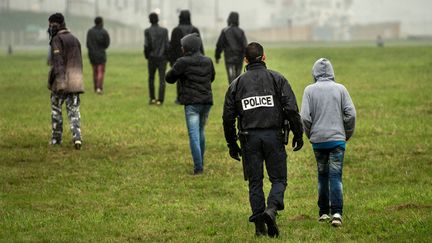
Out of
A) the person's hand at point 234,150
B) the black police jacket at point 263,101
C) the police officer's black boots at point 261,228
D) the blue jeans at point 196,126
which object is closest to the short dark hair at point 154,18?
the blue jeans at point 196,126

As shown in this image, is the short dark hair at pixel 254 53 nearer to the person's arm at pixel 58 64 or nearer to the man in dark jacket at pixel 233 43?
the person's arm at pixel 58 64

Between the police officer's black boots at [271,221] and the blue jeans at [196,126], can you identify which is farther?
Result: the blue jeans at [196,126]

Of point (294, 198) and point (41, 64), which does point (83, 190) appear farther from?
point (41, 64)

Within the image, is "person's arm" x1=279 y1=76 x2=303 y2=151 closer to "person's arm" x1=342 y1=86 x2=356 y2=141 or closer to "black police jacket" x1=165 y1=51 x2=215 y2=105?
"person's arm" x1=342 y1=86 x2=356 y2=141

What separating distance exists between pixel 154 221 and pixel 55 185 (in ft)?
9.98

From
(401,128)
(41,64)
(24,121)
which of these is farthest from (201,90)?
(41,64)

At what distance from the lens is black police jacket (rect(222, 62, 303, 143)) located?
32.4ft

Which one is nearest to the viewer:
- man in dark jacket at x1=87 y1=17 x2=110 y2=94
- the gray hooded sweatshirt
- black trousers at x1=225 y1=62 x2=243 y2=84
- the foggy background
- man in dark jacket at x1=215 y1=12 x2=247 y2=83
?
the gray hooded sweatshirt

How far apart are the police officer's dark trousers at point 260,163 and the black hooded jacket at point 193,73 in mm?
4386

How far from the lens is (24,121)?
2180cm

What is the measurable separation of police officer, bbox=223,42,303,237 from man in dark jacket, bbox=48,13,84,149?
7175 mm

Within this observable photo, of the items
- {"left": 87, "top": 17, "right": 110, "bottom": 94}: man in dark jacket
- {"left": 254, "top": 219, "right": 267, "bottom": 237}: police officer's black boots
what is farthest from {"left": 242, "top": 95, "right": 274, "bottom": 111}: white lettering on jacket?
{"left": 87, "top": 17, "right": 110, "bottom": 94}: man in dark jacket

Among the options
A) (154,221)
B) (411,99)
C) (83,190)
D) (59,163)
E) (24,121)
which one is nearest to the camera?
(154,221)

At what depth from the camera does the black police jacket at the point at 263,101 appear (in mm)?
9891
